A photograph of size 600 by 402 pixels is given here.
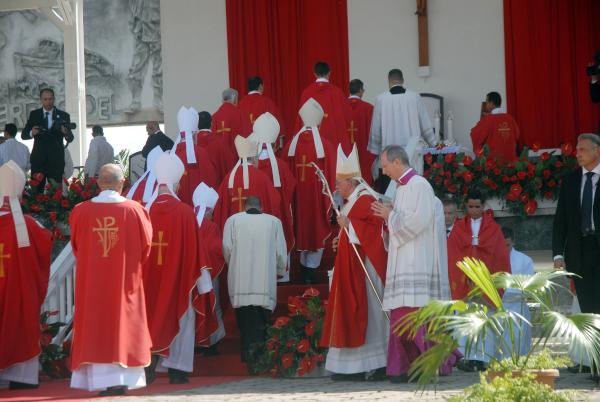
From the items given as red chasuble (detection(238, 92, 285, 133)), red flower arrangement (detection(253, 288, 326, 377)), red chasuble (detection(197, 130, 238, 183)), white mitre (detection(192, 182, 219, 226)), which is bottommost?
red flower arrangement (detection(253, 288, 326, 377))

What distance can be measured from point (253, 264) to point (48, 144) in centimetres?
530

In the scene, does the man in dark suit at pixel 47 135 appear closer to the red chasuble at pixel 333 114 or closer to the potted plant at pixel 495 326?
the red chasuble at pixel 333 114

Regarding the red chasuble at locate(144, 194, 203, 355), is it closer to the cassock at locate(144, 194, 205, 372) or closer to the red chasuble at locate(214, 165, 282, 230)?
the cassock at locate(144, 194, 205, 372)

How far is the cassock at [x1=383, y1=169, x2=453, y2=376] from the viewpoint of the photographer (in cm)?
928

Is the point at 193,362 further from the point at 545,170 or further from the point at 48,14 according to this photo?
the point at 48,14

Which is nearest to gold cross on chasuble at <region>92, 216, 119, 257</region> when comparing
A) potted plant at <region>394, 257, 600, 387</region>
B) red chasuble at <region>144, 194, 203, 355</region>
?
red chasuble at <region>144, 194, 203, 355</region>

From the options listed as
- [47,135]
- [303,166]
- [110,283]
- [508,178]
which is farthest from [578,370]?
[47,135]

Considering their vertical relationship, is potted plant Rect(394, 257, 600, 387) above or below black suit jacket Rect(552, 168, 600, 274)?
below

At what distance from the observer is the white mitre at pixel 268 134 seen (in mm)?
12211

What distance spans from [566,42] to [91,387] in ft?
34.7

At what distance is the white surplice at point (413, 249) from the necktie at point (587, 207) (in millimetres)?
1144

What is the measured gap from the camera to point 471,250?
1049 centimetres

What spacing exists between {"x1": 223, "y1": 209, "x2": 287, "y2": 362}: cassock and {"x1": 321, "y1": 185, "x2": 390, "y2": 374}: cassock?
1.04m

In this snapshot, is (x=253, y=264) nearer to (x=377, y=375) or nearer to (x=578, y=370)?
(x=377, y=375)
